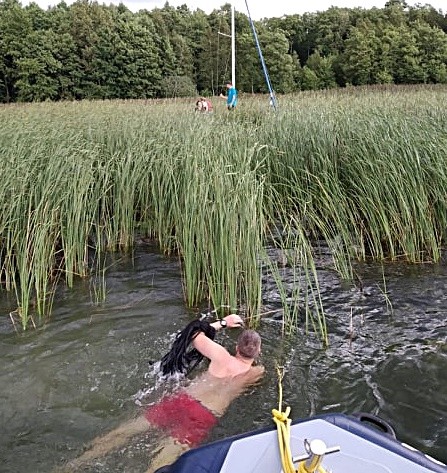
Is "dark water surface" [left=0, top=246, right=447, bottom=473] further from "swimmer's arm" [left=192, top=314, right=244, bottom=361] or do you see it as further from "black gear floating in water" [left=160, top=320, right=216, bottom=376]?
"swimmer's arm" [left=192, top=314, right=244, bottom=361]

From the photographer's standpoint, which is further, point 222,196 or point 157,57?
point 157,57

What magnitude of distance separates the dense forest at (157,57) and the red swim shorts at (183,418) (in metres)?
30.3

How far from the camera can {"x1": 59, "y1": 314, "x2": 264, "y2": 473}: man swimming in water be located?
2.83m

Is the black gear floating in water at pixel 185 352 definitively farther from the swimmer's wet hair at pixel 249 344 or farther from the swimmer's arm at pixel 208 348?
the swimmer's wet hair at pixel 249 344

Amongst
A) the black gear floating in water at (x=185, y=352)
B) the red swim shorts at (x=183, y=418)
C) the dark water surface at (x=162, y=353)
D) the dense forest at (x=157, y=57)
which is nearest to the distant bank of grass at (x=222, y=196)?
the dark water surface at (x=162, y=353)

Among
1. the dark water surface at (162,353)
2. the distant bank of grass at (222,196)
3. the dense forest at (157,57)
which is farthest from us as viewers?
the dense forest at (157,57)

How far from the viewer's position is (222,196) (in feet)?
14.0

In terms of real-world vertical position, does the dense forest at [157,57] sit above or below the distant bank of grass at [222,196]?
above

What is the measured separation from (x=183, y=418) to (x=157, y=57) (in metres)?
40.4

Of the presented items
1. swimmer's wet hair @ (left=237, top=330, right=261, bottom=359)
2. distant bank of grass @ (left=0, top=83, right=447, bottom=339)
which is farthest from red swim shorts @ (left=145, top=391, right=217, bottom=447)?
distant bank of grass @ (left=0, top=83, right=447, bottom=339)

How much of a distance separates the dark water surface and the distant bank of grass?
23 cm

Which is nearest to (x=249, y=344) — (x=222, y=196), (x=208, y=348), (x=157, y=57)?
(x=208, y=348)

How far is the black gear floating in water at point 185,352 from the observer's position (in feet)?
10.8

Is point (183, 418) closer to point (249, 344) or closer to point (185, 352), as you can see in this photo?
point (185, 352)
